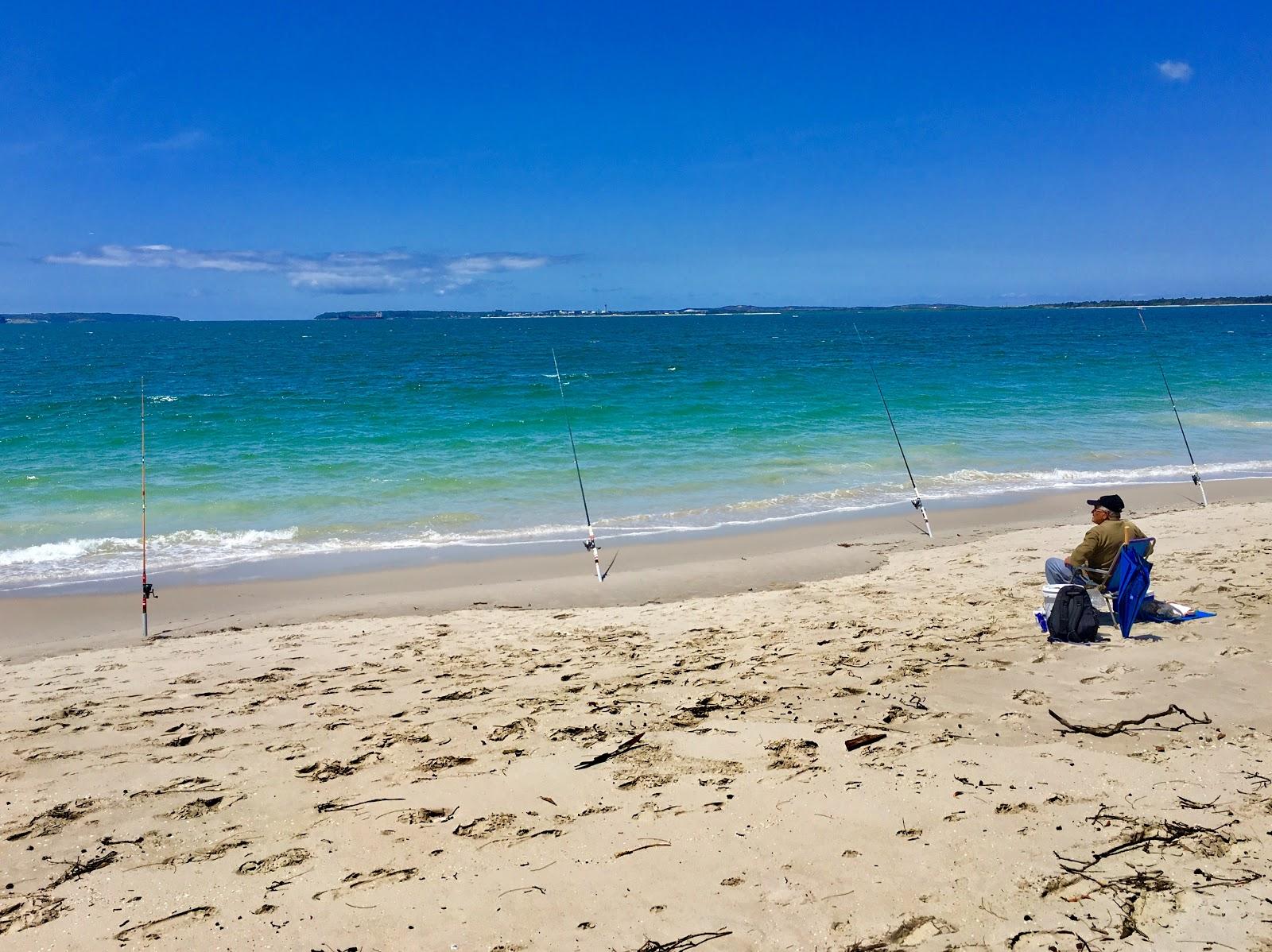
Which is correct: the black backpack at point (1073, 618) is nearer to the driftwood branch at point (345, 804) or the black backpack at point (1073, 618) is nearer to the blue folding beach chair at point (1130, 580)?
the blue folding beach chair at point (1130, 580)

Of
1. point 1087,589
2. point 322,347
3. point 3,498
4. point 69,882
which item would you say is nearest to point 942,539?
point 1087,589

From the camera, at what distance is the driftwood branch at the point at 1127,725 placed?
4465 millimetres

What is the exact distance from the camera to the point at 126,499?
13172mm

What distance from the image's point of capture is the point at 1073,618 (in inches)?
232

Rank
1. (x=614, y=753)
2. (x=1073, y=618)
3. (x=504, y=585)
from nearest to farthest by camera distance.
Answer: (x=614, y=753) < (x=1073, y=618) < (x=504, y=585)

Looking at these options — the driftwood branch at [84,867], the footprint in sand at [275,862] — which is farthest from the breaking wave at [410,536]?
the footprint in sand at [275,862]

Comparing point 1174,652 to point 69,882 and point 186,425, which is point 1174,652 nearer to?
point 69,882

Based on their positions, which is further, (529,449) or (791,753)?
(529,449)

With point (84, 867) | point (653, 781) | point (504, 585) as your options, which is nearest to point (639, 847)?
point (653, 781)

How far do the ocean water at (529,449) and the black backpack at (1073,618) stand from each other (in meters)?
5.87

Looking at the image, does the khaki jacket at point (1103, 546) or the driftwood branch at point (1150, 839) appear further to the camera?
the khaki jacket at point (1103, 546)

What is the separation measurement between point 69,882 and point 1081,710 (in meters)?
5.34

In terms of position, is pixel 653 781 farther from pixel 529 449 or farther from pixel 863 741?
pixel 529 449

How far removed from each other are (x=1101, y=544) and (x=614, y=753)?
13.7ft
